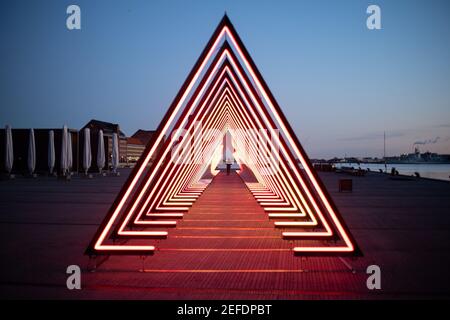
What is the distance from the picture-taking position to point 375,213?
1226 centimetres

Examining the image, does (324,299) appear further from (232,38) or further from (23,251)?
(23,251)

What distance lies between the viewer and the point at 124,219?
23.9 feet

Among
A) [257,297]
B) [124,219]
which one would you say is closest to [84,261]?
[124,219]

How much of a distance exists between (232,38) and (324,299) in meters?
3.98

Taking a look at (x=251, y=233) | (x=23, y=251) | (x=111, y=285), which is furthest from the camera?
(x=251, y=233)
